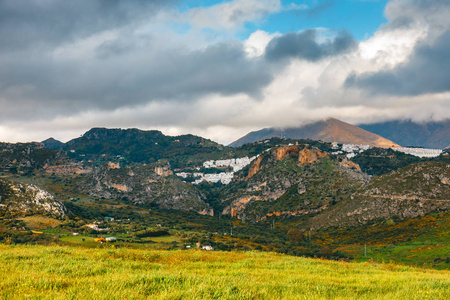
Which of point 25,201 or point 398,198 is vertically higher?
point 25,201

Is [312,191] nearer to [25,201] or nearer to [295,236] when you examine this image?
[295,236]

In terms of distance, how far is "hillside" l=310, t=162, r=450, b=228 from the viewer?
11862 centimetres

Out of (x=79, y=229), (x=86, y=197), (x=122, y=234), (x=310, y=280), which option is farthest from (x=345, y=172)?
(x=310, y=280)

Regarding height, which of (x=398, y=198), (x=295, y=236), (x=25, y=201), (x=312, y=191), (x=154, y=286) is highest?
(x=154, y=286)

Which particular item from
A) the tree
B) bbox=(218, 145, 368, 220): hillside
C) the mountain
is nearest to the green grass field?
the mountain

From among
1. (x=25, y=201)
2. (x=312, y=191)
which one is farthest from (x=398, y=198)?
(x=25, y=201)

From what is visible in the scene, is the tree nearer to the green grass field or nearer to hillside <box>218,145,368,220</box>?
hillside <box>218,145,368,220</box>

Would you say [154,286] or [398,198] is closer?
[154,286]

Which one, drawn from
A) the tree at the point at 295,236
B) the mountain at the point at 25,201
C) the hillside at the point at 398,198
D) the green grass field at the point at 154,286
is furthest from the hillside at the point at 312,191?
the green grass field at the point at 154,286

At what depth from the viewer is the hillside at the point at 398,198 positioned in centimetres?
11862

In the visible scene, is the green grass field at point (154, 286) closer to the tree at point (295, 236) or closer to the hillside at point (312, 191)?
the tree at point (295, 236)

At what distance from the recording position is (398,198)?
12475 cm

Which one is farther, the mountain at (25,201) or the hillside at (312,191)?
the hillside at (312,191)

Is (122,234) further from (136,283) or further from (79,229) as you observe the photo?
(136,283)
